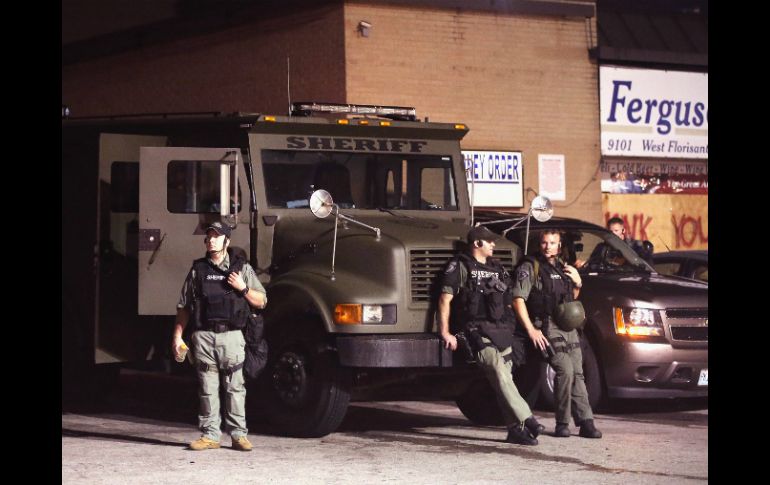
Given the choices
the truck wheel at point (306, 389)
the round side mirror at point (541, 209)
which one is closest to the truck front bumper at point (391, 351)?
the truck wheel at point (306, 389)

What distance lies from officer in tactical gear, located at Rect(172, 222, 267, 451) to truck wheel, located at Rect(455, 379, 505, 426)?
2525 millimetres

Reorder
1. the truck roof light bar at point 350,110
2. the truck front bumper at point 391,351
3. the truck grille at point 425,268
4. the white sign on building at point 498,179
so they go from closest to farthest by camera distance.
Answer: the truck front bumper at point 391,351
the truck grille at point 425,268
the truck roof light bar at point 350,110
the white sign on building at point 498,179

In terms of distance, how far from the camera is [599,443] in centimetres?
1077

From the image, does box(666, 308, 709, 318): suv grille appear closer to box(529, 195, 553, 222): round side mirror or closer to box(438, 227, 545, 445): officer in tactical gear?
box(529, 195, 553, 222): round side mirror

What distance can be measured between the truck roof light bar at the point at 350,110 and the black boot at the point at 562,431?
314 cm

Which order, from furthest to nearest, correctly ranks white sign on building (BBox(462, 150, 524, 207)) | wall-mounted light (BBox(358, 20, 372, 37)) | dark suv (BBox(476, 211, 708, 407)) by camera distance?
white sign on building (BBox(462, 150, 524, 207)) → wall-mounted light (BBox(358, 20, 372, 37)) → dark suv (BBox(476, 211, 708, 407))

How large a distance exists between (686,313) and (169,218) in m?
4.69

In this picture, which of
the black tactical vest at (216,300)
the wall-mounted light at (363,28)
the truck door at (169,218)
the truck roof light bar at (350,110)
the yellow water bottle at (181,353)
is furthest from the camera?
the wall-mounted light at (363,28)

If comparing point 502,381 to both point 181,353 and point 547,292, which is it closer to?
point 547,292

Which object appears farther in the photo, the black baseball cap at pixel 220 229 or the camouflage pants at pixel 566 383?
the camouflage pants at pixel 566 383

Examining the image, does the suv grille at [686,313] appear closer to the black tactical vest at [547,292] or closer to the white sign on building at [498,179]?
the black tactical vest at [547,292]

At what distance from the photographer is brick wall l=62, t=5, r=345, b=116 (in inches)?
793

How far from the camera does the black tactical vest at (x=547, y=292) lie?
1107 cm

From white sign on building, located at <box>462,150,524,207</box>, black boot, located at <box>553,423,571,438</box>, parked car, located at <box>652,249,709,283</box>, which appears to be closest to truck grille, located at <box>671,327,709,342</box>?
black boot, located at <box>553,423,571,438</box>
